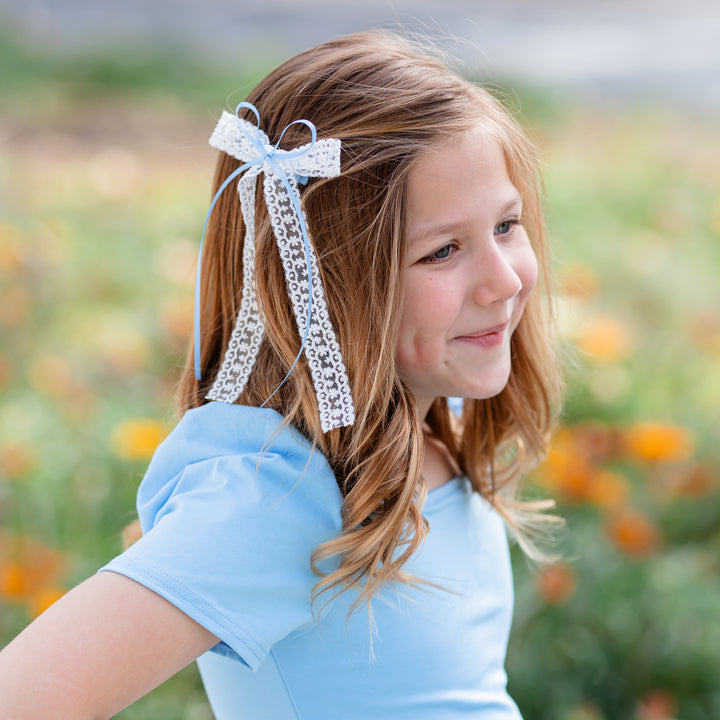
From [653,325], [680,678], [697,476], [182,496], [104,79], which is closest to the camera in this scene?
[182,496]

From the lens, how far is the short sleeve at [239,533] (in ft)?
3.26

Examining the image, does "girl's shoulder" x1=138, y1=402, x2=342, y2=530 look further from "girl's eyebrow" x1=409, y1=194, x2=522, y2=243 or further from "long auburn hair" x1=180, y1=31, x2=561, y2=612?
"girl's eyebrow" x1=409, y1=194, x2=522, y2=243

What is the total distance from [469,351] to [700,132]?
161 inches

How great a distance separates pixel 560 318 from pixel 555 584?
0.90 metres

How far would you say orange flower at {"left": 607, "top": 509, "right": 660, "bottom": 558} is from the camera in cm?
199

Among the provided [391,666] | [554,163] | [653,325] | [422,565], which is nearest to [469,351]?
[422,565]

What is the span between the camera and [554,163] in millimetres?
4219

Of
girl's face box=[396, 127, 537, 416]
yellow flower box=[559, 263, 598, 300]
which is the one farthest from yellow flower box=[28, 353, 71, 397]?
girl's face box=[396, 127, 537, 416]

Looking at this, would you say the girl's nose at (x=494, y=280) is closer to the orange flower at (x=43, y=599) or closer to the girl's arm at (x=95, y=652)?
the girl's arm at (x=95, y=652)

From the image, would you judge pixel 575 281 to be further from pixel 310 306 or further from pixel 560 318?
pixel 310 306

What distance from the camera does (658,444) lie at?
6.93ft

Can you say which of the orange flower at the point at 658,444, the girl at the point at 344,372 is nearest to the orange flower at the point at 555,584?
the orange flower at the point at 658,444

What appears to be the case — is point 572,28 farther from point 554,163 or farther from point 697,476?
point 697,476

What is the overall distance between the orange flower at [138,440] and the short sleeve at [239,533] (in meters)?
0.79
